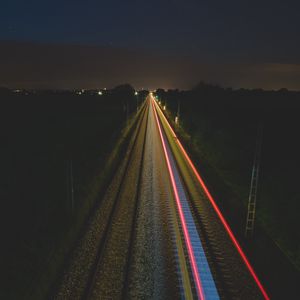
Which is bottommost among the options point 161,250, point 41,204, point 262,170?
point 161,250

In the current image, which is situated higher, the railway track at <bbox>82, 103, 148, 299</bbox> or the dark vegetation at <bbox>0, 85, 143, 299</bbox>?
the dark vegetation at <bbox>0, 85, 143, 299</bbox>

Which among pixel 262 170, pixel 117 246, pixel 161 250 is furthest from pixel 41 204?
pixel 262 170

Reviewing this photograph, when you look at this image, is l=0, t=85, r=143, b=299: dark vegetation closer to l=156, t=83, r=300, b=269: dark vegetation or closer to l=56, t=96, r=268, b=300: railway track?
l=56, t=96, r=268, b=300: railway track

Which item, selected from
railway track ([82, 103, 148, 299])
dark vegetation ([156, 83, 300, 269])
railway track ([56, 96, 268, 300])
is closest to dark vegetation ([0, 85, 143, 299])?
railway track ([56, 96, 268, 300])

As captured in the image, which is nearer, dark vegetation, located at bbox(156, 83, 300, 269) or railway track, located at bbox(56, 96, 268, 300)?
railway track, located at bbox(56, 96, 268, 300)

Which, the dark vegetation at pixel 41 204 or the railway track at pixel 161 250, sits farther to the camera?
the dark vegetation at pixel 41 204

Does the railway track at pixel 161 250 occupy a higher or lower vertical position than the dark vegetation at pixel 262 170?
lower

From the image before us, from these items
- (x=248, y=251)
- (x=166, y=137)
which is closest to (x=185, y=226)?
(x=248, y=251)

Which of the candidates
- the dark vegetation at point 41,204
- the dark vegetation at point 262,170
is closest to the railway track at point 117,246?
the dark vegetation at point 41,204

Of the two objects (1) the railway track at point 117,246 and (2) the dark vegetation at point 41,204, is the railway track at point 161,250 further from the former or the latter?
(2) the dark vegetation at point 41,204

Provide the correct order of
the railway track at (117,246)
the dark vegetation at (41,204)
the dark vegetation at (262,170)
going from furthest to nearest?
1. the dark vegetation at (262,170)
2. the dark vegetation at (41,204)
3. the railway track at (117,246)

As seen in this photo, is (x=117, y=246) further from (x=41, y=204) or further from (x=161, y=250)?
(x=41, y=204)

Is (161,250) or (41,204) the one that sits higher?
(41,204)

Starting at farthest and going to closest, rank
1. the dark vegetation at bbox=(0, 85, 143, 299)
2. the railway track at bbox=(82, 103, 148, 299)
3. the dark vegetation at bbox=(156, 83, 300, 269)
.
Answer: the dark vegetation at bbox=(156, 83, 300, 269)
the dark vegetation at bbox=(0, 85, 143, 299)
the railway track at bbox=(82, 103, 148, 299)
